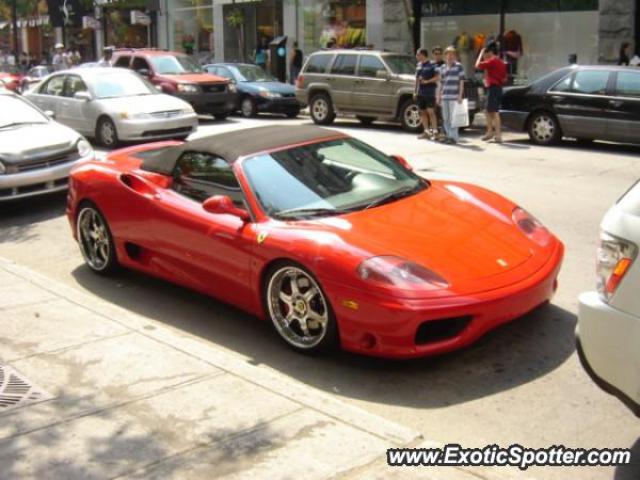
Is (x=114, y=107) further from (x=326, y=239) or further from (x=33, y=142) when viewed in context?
(x=326, y=239)

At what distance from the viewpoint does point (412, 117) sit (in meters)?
17.1

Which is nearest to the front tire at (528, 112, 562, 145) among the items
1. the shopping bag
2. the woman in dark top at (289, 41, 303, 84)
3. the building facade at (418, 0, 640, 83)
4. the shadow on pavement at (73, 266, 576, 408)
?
the shopping bag

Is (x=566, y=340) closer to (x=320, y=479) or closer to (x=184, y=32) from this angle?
(x=320, y=479)

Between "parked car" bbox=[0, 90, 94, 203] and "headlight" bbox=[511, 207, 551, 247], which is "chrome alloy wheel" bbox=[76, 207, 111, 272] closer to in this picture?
"parked car" bbox=[0, 90, 94, 203]

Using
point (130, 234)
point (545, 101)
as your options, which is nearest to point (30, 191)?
point (130, 234)

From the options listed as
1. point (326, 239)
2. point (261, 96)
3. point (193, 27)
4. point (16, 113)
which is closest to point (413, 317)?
point (326, 239)

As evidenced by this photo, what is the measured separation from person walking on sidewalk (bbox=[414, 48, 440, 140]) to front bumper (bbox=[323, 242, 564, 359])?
11.2 meters

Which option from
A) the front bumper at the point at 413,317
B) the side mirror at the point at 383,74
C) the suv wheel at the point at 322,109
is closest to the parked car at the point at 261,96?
the suv wheel at the point at 322,109

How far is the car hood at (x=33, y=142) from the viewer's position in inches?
388

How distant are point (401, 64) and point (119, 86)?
598cm

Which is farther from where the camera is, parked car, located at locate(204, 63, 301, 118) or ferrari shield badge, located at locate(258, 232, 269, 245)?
parked car, located at locate(204, 63, 301, 118)

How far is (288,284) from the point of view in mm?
5277

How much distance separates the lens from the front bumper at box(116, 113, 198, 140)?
49.1 ft

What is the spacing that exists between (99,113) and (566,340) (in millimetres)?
A: 11832
